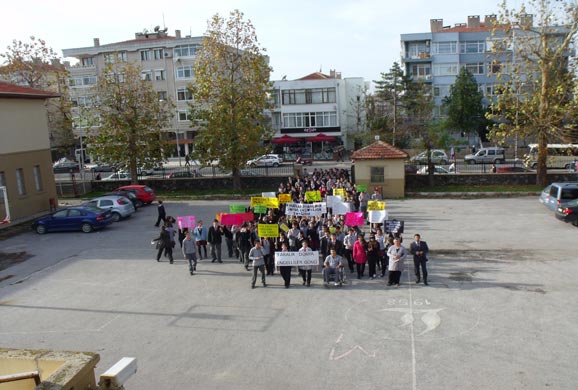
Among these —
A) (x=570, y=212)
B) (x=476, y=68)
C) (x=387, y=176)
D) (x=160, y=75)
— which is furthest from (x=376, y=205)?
(x=476, y=68)

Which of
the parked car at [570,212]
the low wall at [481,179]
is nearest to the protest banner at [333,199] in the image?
the parked car at [570,212]

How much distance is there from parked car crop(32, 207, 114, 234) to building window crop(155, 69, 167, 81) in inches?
1593

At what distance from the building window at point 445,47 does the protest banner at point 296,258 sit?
54.4 m

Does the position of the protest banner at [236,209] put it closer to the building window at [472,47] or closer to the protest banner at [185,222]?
the protest banner at [185,222]

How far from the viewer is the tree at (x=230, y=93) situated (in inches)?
1382

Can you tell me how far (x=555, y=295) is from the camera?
46.5 feet

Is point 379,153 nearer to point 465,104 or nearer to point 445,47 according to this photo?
point 465,104

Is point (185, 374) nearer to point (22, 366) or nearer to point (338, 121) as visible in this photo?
point (22, 366)

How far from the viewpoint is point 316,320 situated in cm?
1315

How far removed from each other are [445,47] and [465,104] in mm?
8407

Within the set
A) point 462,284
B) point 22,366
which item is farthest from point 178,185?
point 22,366

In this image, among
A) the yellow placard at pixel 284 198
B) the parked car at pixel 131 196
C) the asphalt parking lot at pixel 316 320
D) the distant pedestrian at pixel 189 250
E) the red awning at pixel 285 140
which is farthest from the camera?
the red awning at pixel 285 140

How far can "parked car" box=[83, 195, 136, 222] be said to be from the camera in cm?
2770

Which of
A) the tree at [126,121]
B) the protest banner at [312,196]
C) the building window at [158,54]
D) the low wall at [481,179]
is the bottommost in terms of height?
the low wall at [481,179]
